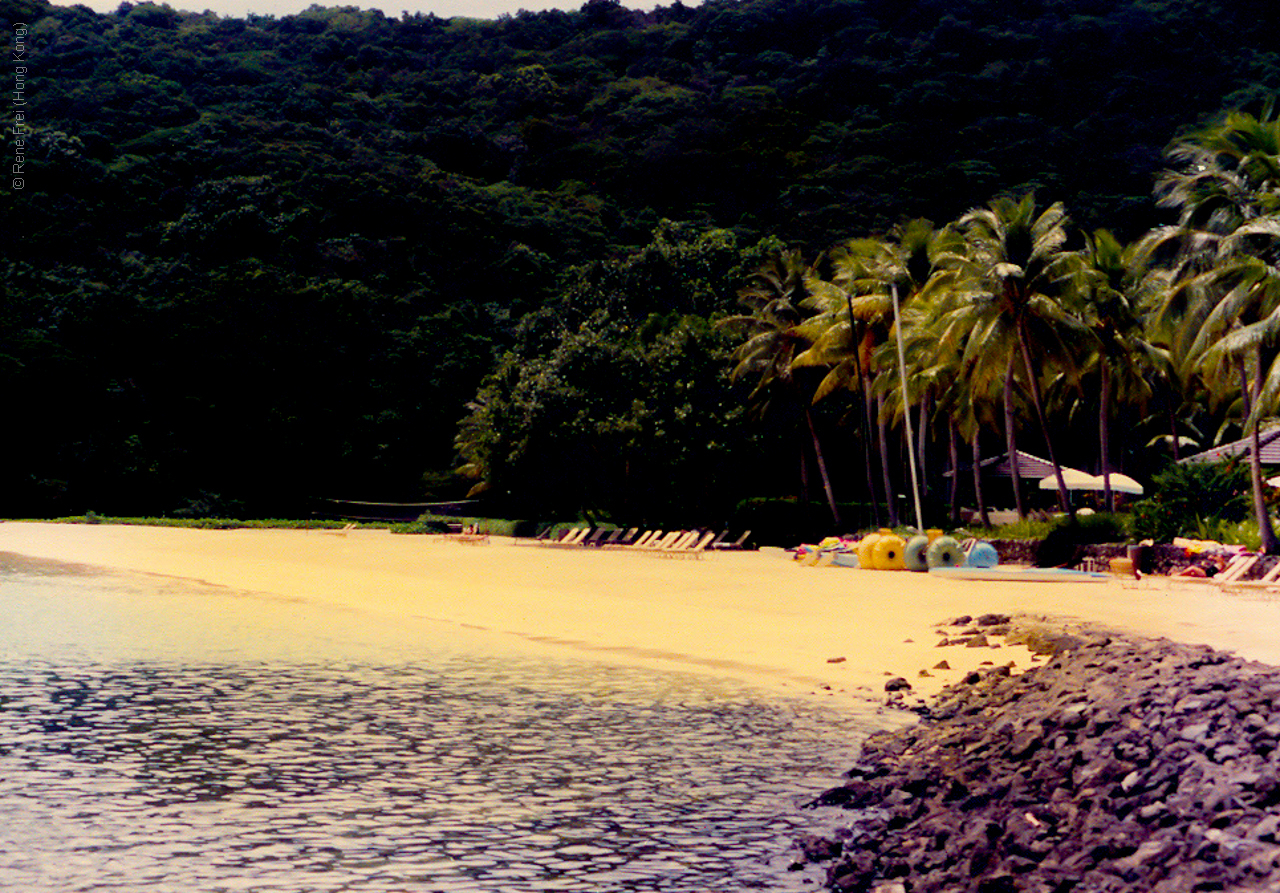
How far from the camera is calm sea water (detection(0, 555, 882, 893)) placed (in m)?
8.53

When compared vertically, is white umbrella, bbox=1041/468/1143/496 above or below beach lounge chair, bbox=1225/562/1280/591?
above

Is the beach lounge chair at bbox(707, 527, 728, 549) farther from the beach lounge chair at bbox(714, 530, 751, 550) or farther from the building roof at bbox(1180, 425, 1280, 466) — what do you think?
the building roof at bbox(1180, 425, 1280, 466)

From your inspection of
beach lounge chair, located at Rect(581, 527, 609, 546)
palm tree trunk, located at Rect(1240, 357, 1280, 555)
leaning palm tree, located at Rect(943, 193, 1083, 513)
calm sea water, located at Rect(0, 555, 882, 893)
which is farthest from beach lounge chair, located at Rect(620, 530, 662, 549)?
calm sea water, located at Rect(0, 555, 882, 893)

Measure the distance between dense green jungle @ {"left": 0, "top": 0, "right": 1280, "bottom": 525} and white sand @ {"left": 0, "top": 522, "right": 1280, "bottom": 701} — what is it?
14686 mm

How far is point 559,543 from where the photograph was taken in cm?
4812

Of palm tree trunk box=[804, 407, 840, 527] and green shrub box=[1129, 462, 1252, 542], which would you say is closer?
green shrub box=[1129, 462, 1252, 542]

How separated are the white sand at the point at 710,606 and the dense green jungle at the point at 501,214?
14686 millimetres

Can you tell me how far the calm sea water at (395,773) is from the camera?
853 cm

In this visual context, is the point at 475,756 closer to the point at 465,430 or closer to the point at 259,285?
the point at 465,430

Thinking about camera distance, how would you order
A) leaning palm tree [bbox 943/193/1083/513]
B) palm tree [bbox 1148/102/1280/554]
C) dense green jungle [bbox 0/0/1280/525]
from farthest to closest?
dense green jungle [bbox 0/0/1280/525] < leaning palm tree [bbox 943/193/1083/513] < palm tree [bbox 1148/102/1280/554]

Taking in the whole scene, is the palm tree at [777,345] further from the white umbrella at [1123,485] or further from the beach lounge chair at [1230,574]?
the beach lounge chair at [1230,574]

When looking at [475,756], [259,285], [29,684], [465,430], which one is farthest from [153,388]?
[475,756]

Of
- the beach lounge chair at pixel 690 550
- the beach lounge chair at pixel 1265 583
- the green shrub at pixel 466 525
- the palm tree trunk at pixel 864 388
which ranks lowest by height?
the beach lounge chair at pixel 1265 583

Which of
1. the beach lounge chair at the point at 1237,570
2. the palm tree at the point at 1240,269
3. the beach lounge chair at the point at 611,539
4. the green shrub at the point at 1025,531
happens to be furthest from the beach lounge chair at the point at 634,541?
the beach lounge chair at the point at 1237,570
